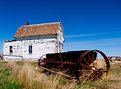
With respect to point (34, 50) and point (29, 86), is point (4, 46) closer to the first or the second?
point (34, 50)

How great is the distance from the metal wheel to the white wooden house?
2142 centimetres

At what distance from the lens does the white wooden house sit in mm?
33688

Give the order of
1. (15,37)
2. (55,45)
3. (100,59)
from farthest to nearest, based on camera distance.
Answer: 1. (15,37)
2. (55,45)
3. (100,59)

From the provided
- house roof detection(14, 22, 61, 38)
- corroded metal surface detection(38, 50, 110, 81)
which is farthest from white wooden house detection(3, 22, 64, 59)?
corroded metal surface detection(38, 50, 110, 81)

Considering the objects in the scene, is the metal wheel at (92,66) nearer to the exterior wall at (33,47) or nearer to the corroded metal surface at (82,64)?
the corroded metal surface at (82,64)

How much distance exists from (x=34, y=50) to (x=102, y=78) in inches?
952

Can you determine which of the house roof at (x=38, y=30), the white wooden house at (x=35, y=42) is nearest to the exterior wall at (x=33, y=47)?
the white wooden house at (x=35, y=42)

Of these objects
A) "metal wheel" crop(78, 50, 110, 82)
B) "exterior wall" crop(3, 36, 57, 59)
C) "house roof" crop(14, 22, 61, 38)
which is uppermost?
"house roof" crop(14, 22, 61, 38)

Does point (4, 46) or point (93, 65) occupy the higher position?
point (4, 46)

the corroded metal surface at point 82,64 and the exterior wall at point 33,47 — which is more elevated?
the exterior wall at point 33,47

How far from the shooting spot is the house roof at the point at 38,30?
1344 inches

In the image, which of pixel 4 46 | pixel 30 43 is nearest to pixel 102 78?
pixel 30 43

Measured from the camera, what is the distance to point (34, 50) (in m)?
34.5

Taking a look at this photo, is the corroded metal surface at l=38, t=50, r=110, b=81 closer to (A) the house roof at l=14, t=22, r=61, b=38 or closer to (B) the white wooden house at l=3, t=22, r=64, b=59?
(B) the white wooden house at l=3, t=22, r=64, b=59
